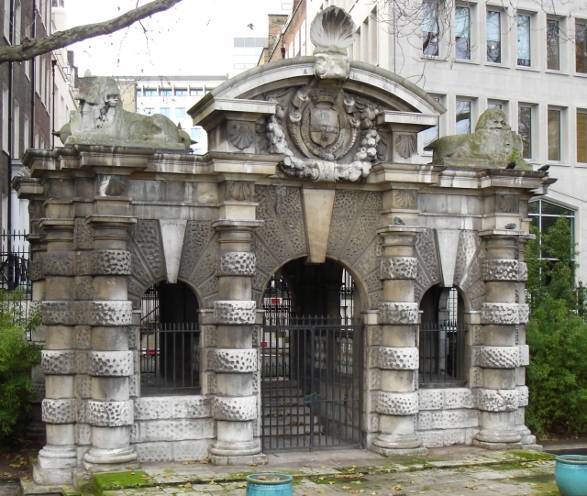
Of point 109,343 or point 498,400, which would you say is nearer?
point 109,343

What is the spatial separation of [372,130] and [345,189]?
1041mm

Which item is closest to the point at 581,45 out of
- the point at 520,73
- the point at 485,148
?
the point at 520,73

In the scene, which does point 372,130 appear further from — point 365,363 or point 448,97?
point 448,97

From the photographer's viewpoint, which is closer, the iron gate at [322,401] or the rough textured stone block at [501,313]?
the iron gate at [322,401]

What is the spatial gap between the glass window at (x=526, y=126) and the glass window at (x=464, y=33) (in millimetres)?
2961

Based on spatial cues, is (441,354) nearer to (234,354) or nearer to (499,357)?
(499,357)

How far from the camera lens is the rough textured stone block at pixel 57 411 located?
42.6 ft

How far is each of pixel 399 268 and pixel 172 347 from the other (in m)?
3.96

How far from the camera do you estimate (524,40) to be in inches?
1252

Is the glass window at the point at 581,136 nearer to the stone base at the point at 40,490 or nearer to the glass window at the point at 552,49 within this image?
the glass window at the point at 552,49

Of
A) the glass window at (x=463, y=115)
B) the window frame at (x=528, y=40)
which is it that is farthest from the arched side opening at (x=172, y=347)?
the window frame at (x=528, y=40)

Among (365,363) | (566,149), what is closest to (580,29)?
(566,149)

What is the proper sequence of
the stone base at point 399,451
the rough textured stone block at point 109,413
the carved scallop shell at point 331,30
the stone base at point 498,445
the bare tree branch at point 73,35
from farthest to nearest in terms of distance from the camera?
the stone base at point 498,445 → the stone base at point 399,451 → the carved scallop shell at point 331,30 → the rough textured stone block at point 109,413 → the bare tree branch at point 73,35

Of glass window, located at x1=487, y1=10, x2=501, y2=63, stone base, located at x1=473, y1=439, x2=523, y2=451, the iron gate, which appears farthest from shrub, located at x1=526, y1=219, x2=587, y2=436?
glass window, located at x1=487, y1=10, x2=501, y2=63
